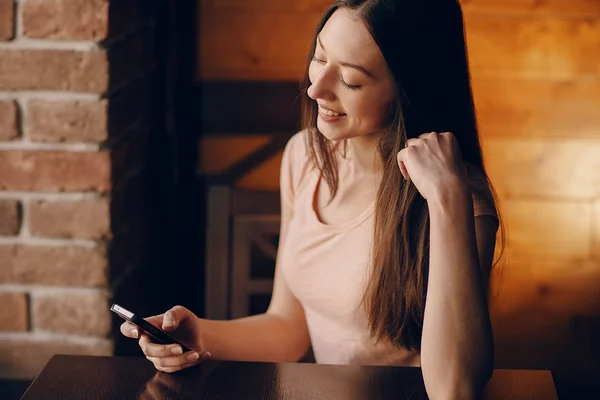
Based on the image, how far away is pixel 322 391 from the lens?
1.13m

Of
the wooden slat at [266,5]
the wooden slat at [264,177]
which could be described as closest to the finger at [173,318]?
the wooden slat at [264,177]

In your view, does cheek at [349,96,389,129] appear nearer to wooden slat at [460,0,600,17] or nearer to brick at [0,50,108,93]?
brick at [0,50,108,93]

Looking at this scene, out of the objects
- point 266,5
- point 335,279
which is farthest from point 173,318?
point 266,5

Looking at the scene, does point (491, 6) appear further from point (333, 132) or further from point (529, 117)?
point (333, 132)

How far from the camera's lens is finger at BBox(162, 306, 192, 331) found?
1.28 meters

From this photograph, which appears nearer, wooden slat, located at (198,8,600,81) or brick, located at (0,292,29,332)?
brick, located at (0,292,29,332)

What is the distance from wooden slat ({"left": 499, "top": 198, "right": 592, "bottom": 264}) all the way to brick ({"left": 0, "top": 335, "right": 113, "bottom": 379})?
40.6 inches

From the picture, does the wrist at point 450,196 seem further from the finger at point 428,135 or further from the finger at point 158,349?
the finger at point 158,349

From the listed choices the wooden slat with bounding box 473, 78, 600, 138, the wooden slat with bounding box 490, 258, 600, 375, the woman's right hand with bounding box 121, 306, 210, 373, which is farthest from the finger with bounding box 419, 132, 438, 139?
the wooden slat with bounding box 490, 258, 600, 375

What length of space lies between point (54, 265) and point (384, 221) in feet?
1.90

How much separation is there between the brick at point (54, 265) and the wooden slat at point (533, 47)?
100 centimetres

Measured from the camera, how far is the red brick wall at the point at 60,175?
1.43m

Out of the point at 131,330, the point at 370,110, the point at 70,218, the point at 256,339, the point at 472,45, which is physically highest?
the point at 472,45

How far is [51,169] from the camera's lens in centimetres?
147
